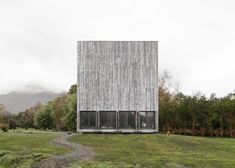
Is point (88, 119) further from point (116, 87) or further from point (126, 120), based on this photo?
point (116, 87)

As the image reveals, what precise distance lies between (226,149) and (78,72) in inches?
899

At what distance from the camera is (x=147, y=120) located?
49.7 m

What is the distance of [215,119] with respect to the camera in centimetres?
4709

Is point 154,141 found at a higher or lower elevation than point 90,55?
lower

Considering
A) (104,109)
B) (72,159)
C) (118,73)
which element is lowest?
(72,159)

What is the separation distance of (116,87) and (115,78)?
3.30ft

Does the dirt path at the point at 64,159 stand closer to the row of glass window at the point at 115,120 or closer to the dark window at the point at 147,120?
the row of glass window at the point at 115,120

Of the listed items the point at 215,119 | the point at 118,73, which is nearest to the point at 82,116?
the point at 118,73

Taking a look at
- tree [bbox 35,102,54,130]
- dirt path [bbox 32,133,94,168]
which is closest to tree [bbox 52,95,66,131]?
tree [bbox 35,102,54,130]

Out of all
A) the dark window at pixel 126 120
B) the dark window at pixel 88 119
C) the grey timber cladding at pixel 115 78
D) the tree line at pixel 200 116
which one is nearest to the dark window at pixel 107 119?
the grey timber cladding at pixel 115 78

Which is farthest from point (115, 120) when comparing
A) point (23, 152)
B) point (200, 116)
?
point (23, 152)

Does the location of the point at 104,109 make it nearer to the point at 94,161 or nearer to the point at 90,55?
the point at 90,55

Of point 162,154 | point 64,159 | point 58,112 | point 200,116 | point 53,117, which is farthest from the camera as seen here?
point 58,112

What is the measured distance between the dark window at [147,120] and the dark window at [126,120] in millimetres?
900
